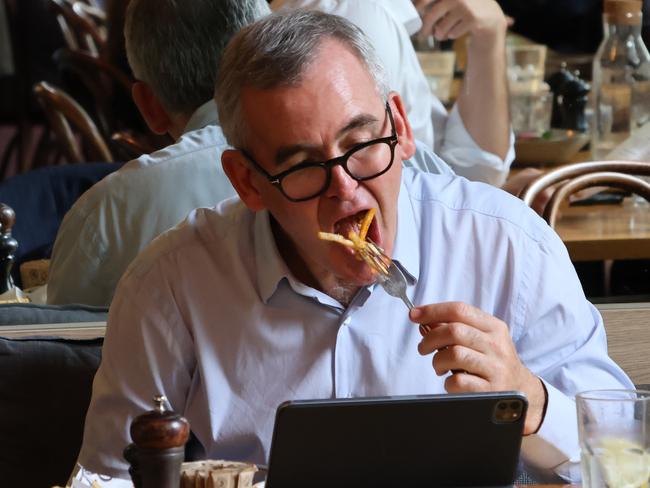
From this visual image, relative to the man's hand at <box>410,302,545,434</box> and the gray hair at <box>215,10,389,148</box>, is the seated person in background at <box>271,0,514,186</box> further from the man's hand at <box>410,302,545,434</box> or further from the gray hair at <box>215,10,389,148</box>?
the man's hand at <box>410,302,545,434</box>

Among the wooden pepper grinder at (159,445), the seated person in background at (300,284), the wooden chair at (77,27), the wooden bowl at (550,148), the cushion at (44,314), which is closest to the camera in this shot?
the wooden pepper grinder at (159,445)

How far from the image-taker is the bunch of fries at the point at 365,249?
1.48 metres

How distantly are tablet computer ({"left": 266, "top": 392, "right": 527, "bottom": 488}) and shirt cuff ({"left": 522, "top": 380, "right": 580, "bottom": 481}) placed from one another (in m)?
0.22

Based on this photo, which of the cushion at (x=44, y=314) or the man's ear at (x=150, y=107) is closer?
the cushion at (x=44, y=314)

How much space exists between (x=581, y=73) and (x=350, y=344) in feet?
9.44

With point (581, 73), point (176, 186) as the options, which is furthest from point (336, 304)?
point (581, 73)

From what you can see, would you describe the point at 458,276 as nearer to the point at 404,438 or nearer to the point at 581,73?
the point at 404,438

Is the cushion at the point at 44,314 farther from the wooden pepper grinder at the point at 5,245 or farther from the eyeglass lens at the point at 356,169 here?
the eyeglass lens at the point at 356,169

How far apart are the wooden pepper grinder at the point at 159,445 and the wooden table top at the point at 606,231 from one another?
156 cm

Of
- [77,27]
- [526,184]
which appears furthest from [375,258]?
[77,27]

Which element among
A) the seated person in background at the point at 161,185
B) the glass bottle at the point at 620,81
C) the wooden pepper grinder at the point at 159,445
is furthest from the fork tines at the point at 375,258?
the glass bottle at the point at 620,81

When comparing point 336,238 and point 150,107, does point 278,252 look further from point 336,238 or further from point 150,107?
point 150,107

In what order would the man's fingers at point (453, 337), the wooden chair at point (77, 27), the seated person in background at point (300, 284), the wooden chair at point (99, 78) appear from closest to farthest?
1. the man's fingers at point (453, 337)
2. the seated person in background at point (300, 284)
3. the wooden chair at point (99, 78)
4. the wooden chair at point (77, 27)

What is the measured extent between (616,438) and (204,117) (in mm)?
1322
